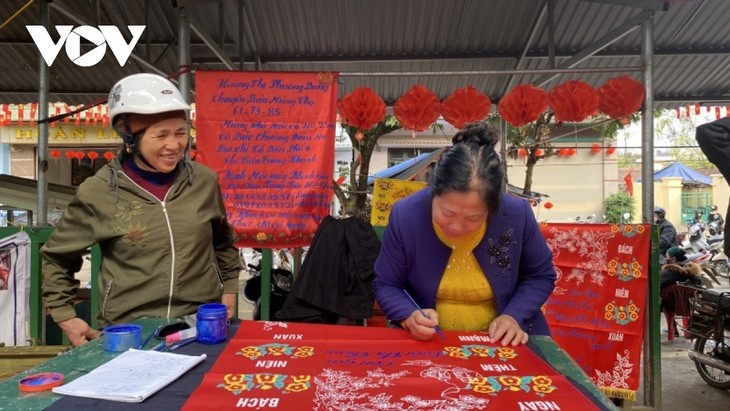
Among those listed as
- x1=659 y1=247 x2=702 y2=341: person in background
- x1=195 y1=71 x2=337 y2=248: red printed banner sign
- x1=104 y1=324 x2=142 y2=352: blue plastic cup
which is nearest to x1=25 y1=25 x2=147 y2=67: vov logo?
x1=195 y1=71 x2=337 y2=248: red printed banner sign

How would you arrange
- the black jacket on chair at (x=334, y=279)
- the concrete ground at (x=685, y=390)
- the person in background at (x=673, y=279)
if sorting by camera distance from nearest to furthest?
the black jacket on chair at (x=334, y=279) < the concrete ground at (x=685, y=390) < the person in background at (x=673, y=279)

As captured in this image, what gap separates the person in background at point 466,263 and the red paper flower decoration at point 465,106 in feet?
9.65

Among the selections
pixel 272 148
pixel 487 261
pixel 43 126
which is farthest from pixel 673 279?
pixel 43 126

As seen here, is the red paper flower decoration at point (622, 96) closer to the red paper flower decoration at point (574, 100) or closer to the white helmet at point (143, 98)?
the red paper flower decoration at point (574, 100)

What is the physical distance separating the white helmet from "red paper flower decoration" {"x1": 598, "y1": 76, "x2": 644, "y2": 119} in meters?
3.30

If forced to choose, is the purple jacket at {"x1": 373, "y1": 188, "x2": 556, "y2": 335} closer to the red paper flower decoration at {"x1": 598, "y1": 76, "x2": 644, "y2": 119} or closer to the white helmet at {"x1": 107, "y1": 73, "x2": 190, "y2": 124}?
the white helmet at {"x1": 107, "y1": 73, "x2": 190, "y2": 124}

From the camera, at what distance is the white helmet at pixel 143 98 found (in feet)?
6.31

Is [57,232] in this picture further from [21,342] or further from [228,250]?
[21,342]

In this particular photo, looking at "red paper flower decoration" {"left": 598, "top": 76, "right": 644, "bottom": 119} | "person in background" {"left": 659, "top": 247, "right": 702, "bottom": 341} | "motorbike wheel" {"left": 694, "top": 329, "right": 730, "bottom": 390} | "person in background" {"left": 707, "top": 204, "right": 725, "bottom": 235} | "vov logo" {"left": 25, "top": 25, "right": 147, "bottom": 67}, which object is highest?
"vov logo" {"left": 25, "top": 25, "right": 147, "bottom": 67}

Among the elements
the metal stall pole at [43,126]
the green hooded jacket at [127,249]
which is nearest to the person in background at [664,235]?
the green hooded jacket at [127,249]

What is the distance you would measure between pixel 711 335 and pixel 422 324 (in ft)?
14.5

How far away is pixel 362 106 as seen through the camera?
4.61 meters

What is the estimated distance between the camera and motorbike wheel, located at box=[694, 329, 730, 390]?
4.75 metres

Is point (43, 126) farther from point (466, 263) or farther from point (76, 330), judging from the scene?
point (466, 263)
